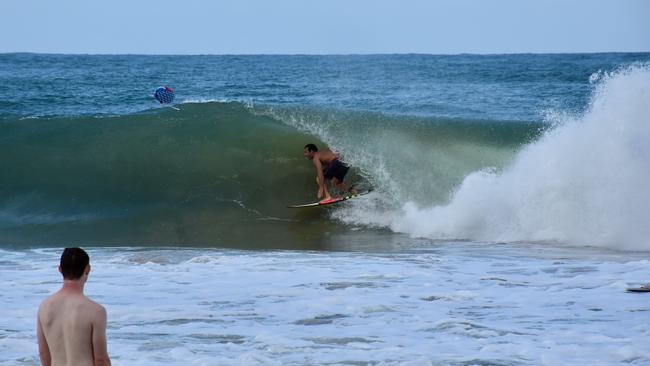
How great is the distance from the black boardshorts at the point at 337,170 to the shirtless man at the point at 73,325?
1002 cm

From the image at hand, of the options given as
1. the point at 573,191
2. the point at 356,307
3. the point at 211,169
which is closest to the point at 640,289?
the point at 356,307

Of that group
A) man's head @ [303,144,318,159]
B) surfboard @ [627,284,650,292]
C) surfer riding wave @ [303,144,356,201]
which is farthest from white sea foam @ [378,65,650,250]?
surfboard @ [627,284,650,292]

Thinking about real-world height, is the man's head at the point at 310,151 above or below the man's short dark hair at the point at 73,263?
above

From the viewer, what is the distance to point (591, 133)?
45.9 feet

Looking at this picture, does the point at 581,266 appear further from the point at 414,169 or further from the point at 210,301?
the point at 414,169

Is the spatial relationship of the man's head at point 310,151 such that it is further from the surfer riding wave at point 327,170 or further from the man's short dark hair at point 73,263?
the man's short dark hair at point 73,263

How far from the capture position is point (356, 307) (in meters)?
8.06

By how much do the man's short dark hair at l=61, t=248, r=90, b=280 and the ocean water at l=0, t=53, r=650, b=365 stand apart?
2151 mm

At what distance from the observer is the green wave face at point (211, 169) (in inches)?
552

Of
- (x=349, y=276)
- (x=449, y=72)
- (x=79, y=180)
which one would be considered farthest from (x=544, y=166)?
(x=449, y=72)

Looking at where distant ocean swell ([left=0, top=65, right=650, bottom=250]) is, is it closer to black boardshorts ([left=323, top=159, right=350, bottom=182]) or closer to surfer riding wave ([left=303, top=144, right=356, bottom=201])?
surfer riding wave ([left=303, top=144, right=356, bottom=201])

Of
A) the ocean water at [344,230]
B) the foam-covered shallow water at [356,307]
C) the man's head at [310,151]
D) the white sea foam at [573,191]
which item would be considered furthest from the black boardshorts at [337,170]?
the foam-covered shallow water at [356,307]

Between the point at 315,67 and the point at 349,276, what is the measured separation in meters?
36.9

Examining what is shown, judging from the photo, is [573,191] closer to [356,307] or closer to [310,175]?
[310,175]
